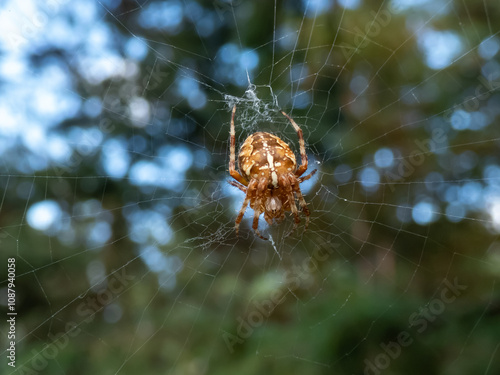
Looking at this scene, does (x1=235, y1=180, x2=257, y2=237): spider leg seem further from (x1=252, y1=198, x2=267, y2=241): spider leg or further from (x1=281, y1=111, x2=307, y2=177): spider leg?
(x1=281, y1=111, x2=307, y2=177): spider leg

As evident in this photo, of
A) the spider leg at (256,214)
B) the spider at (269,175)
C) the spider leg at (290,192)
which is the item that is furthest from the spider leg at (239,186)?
the spider leg at (290,192)

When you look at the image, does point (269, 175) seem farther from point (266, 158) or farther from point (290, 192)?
point (290, 192)

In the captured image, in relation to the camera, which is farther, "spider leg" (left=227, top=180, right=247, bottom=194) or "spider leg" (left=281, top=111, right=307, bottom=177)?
"spider leg" (left=227, top=180, right=247, bottom=194)

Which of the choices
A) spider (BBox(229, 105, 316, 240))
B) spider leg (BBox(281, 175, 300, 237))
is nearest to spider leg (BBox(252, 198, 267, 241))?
spider (BBox(229, 105, 316, 240))

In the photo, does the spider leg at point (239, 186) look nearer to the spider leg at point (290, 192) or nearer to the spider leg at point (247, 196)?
the spider leg at point (247, 196)

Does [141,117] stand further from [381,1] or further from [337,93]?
[381,1]

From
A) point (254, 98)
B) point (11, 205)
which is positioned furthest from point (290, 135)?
point (11, 205)

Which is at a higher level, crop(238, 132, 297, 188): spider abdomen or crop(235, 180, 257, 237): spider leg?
crop(238, 132, 297, 188): spider abdomen
